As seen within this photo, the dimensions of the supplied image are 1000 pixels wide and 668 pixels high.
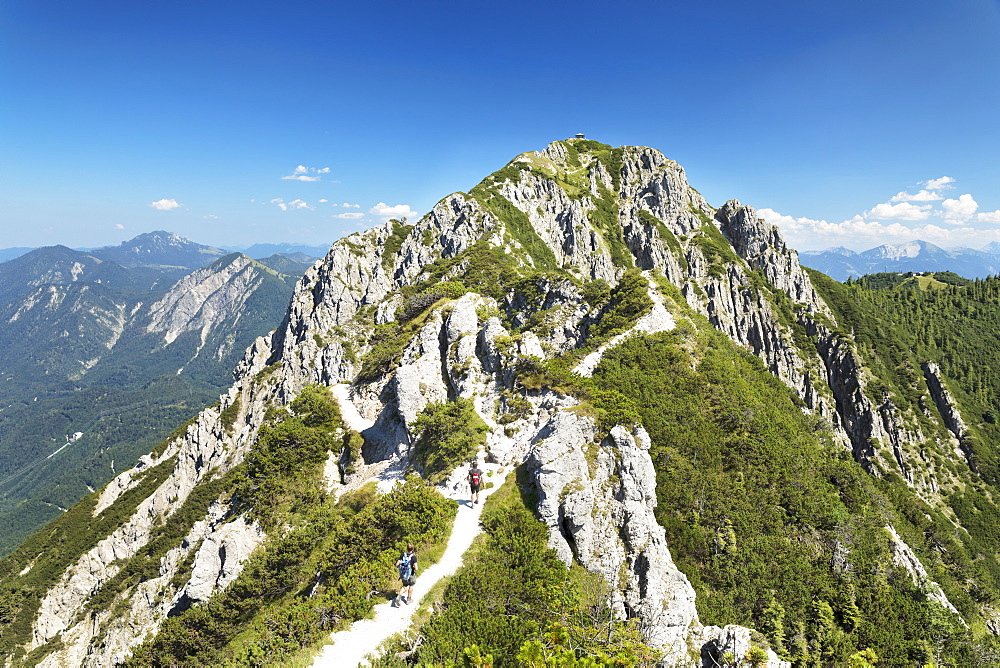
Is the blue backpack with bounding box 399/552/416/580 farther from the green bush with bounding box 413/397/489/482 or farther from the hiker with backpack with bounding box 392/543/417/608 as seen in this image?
the green bush with bounding box 413/397/489/482

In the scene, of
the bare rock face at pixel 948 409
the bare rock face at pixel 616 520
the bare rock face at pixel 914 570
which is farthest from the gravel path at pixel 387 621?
the bare rock face at pixel 948 409

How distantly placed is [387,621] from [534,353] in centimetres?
3117

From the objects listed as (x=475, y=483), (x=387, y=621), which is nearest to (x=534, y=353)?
(x=475, y=483)

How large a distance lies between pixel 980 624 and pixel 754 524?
45.8 meters

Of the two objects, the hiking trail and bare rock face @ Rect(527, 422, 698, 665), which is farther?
bare rock face @ Rect(527, 422, 698, 665)

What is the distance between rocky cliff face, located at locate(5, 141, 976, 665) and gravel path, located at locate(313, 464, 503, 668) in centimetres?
597

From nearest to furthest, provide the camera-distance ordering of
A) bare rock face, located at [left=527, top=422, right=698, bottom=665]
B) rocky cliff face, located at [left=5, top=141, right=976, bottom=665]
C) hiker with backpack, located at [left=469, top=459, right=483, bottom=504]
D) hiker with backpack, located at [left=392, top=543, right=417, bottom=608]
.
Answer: hiker with backpack, located at [left=392, top=543, right=417, bottom=608], bare rock face, located at [left=527, top=422, right=698, bottom=665], rocky cliff face, located at [left=5, top=141, right=976, bottom=665], hiker with backpack, located at [left=469, top=459, right=483, bottom=504]

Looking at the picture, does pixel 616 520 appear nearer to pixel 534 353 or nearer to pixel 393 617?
pixel 393 617

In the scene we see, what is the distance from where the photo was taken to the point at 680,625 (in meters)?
24.1

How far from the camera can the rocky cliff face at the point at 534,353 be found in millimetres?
28969

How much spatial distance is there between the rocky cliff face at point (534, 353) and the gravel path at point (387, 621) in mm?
5975

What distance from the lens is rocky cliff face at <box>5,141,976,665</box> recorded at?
95.0 feet

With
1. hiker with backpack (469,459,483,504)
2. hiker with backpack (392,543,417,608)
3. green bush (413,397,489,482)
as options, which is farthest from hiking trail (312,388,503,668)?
green bush (413,397,489,482)

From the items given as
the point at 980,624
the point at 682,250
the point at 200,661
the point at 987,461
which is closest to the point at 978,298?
the point at 987,461
